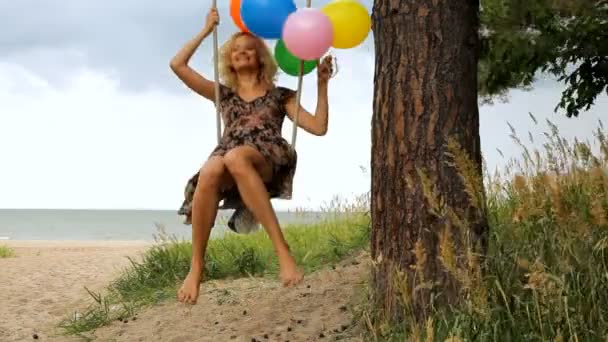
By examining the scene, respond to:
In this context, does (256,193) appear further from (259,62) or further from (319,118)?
(259,62)

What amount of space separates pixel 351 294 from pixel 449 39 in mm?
1842

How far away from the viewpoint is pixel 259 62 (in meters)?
5.02

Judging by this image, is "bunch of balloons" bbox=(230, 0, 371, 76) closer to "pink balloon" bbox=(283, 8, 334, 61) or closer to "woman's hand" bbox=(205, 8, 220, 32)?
"pink balloon" bbox=(283, 8, 334, 61)

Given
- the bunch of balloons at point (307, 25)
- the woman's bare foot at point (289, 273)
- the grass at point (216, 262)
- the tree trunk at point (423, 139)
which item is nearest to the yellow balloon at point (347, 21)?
the bunch of balloons at point (307, 25)

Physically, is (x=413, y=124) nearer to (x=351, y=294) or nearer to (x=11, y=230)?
(x=351, y=294)

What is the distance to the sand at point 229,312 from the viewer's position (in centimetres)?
489

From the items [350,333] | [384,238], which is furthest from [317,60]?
[350,333]

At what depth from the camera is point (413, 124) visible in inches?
156

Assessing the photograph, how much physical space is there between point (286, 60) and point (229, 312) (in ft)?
6.01

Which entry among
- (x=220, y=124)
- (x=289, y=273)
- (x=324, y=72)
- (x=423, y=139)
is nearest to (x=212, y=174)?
(x=220, y=124)

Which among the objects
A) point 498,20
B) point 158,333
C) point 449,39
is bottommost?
point 158,333

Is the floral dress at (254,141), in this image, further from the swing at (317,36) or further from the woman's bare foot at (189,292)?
the woman's bare foot at (189,292)

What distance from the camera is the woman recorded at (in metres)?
4.39

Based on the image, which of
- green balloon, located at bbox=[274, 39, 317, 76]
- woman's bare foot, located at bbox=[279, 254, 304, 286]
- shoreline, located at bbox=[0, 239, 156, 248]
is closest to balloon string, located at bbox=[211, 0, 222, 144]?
green balloon, located at bbox=[274, 39, 317, 76]
